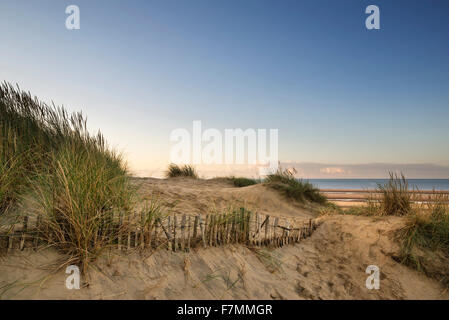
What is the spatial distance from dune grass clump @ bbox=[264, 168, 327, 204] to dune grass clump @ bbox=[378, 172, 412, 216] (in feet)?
8.30

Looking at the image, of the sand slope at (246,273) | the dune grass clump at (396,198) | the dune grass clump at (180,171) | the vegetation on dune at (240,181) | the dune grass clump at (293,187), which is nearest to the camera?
the sand slope at (246,273)

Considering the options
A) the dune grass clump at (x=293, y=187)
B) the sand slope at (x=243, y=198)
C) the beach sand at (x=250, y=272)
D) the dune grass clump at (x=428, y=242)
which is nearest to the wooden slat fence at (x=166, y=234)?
the beach sand at (x=250, y=272)

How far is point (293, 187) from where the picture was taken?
7.14m

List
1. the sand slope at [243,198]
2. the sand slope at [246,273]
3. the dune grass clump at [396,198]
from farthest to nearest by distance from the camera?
the sand slope at [243,198] < the dune grass clump at [396,198] < the sand slope at [246,273]

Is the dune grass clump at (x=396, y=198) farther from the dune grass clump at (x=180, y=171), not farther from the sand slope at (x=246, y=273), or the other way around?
the dune grass clump at (x=180, y=171)

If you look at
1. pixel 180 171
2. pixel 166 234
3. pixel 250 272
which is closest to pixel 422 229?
Result: pixel 250 272

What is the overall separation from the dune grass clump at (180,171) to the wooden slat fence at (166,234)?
8.11 m

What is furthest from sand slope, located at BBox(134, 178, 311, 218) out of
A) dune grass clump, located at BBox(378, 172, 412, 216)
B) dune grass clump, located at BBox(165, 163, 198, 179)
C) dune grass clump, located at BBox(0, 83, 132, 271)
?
dune grass clump, located at BBox(165, 163, 198, 179)

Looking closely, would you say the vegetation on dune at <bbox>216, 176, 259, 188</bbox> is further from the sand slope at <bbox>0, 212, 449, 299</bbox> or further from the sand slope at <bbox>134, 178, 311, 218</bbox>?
the sand slope at <bbox>0, 212, 449, 299</bbox>

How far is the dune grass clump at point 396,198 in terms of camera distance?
439cm

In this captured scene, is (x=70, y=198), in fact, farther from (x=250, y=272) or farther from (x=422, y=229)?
(x=422, y=229)
